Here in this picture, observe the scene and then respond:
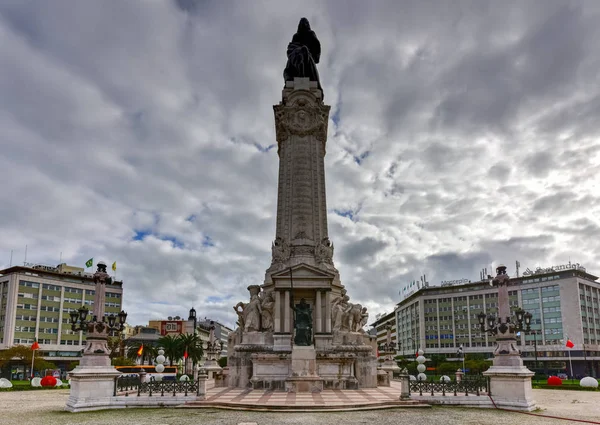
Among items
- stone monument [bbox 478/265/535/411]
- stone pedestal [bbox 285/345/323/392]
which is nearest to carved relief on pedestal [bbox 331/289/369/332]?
stone pedestal [bbox 285/345/323/392]

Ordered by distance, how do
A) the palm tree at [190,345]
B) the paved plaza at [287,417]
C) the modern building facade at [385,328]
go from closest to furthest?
the paved plaza at [287,417], the palm tree at [190,345], the modern building facade at [385,328]

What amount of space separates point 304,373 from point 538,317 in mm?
79176

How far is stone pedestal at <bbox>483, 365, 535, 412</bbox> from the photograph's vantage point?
76.0ft

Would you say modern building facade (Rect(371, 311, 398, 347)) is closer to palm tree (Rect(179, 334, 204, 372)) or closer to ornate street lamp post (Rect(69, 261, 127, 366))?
palm tree (Rect(179, 334, 204, 372))

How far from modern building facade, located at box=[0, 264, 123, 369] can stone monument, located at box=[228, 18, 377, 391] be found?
5337 cm

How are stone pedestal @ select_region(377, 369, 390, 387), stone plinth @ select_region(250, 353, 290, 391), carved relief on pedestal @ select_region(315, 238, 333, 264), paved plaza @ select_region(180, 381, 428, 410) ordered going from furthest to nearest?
carved relief on pedestal @ select_region(315, 238, 333, 264) → stone pedestal @ select_region(377, 369, 390, 387) → stone plinth @ select_region(250, 353, 290, 391) → paved plaza @ select_region(180, 381, 428, 410)

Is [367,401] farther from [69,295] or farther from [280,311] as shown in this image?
[69,295]

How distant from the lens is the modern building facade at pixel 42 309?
81812mm

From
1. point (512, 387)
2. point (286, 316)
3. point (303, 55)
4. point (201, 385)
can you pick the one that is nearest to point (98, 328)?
point (201, 385)

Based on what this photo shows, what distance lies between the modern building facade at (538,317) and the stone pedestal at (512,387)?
59.4 meters

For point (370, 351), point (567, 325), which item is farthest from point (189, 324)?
point (370, 351)

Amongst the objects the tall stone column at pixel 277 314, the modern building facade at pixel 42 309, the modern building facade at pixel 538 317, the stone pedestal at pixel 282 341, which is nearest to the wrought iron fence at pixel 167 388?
the stone pedestal at pixel 282 341

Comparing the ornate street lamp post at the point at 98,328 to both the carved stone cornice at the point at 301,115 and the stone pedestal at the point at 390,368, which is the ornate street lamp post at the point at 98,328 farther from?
the carved stone cornice at the point at 301,115

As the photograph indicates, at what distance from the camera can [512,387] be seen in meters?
23.7
